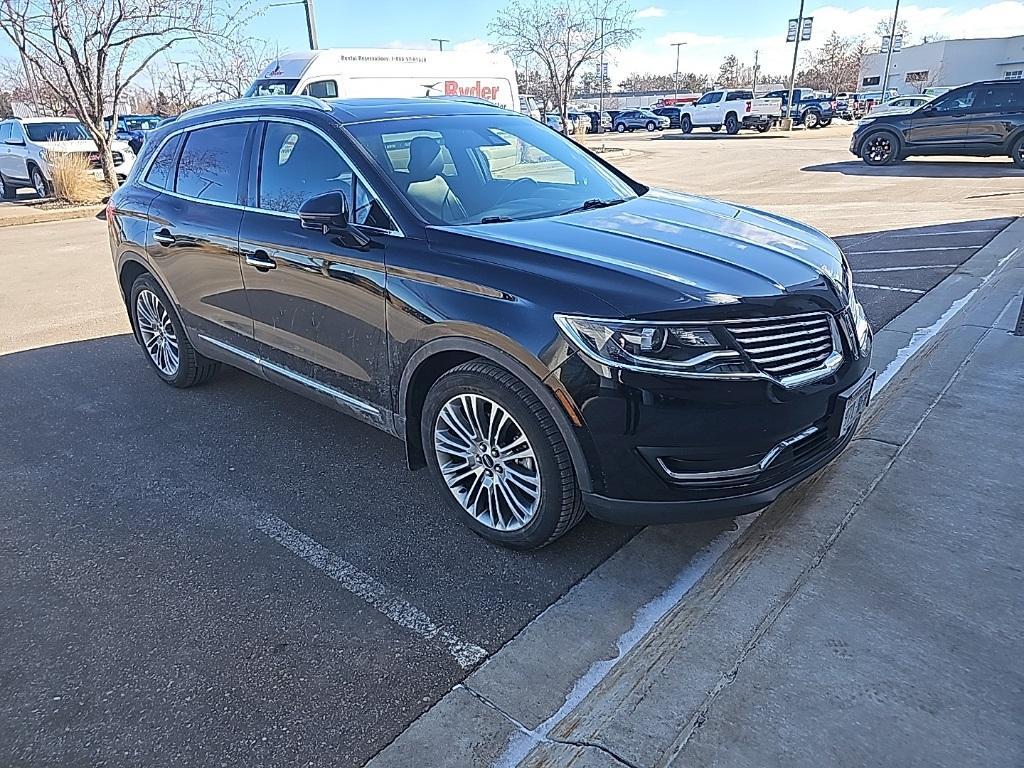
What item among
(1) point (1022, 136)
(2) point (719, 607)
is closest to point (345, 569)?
(2) point (719, 607)

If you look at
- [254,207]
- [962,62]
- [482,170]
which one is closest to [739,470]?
[482,170]

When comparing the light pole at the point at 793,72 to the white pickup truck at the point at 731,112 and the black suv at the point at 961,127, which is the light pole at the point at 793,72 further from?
the black suv at the point at 961,127

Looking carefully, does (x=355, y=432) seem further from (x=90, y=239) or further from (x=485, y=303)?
(x=90, y=239)

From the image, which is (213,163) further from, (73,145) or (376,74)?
(73,145)

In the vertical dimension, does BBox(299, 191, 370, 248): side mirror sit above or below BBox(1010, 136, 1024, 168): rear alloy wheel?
above

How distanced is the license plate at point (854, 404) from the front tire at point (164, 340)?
12.8 feet

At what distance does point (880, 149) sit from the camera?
18.2m

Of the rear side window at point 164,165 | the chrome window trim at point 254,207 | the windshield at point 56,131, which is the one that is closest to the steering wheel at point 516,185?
the chrome window trim at point 254,207

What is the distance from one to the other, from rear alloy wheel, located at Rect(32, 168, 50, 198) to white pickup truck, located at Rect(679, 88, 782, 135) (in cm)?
3030

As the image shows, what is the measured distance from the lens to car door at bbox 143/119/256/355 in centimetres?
420

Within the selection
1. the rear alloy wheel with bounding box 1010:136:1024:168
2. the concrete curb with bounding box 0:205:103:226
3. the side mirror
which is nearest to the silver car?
the rear alloy wheel with bounding box 1010:136:1024:168

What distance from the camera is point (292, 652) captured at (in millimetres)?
2627

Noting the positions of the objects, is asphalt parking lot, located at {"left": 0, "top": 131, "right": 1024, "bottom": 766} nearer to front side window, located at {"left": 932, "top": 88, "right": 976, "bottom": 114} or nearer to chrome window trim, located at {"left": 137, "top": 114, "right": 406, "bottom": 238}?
chrome window trim, located at {"left": 137, "top": 114, "right": 406, "bottom": 238}

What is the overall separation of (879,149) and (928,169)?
4.72ft
